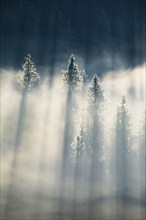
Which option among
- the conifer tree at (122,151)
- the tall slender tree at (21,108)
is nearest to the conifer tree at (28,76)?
the tall slender tree at (21,108)

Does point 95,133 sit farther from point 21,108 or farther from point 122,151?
point 21,108

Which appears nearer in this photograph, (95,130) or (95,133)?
(95,133)

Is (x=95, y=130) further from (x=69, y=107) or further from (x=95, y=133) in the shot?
(x=69, y=107)

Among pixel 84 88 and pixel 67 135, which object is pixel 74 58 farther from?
pixel 67 135

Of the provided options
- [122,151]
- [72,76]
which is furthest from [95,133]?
[72,76]

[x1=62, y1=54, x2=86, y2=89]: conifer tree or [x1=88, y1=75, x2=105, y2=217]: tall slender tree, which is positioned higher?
[x1=62, y1=54, x2=86, y2=89]: conifer tree

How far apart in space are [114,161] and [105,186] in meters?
4.10

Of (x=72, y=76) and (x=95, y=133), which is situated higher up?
(x=72, y=76)

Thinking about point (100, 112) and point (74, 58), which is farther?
point (74, 58)

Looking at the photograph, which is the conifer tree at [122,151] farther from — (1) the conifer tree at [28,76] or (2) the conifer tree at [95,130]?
(1) the conifer tree at [28,76]

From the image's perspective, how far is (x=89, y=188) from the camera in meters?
68.8

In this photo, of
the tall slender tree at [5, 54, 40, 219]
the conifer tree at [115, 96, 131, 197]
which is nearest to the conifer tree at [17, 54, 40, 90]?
the tall slender tree at [5, 54, 40, 219]

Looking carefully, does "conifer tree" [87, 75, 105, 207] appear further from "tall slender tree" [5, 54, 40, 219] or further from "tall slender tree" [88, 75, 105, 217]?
"tall slender tree" [5, 54, 40, 219]

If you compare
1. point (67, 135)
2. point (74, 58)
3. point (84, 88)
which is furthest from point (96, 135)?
point (74, 58)
